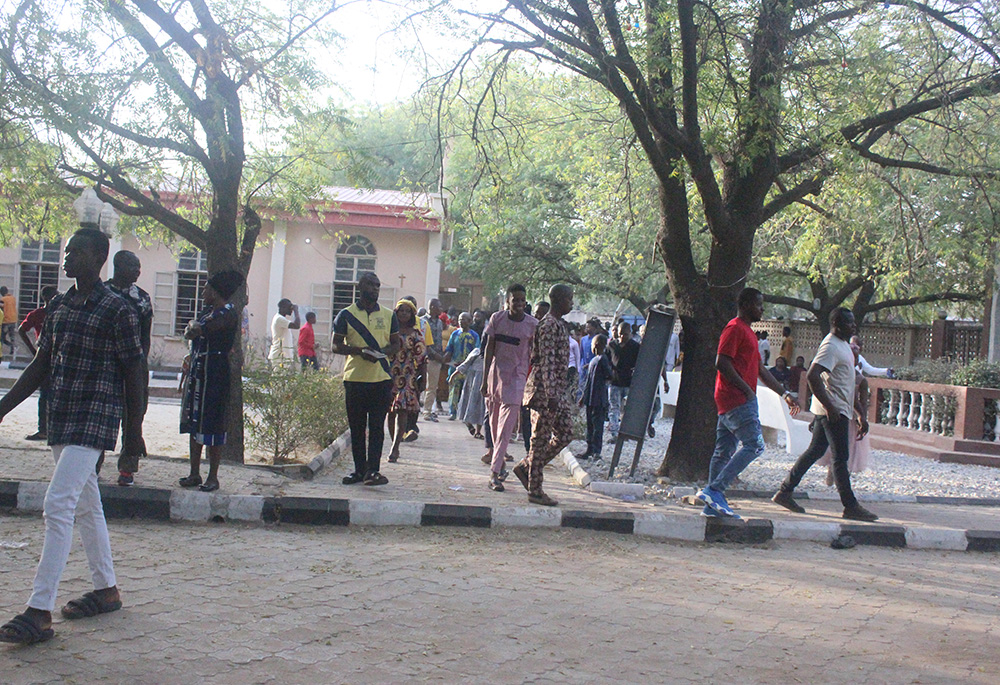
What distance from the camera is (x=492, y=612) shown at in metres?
4.53

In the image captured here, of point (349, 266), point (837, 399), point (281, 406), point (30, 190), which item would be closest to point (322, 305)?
point (349, 266)

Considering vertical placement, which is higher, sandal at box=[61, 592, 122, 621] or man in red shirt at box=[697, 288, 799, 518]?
man in red shirt at box=[697, 288, 799, 518]

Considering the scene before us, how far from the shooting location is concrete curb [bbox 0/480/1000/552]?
20.8 ft

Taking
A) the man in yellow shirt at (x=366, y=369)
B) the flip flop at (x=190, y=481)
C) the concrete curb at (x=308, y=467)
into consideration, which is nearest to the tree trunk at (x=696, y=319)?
the man in yellow shirt at (x=366, y=369)

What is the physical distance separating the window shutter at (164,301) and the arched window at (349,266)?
402 centimetres

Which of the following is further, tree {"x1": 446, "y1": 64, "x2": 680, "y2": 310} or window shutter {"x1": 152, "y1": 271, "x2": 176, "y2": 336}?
window shutter {"x1": 152, "y1": 271, "x2": 176, "y2": 336}

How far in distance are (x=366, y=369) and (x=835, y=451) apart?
13.1ft

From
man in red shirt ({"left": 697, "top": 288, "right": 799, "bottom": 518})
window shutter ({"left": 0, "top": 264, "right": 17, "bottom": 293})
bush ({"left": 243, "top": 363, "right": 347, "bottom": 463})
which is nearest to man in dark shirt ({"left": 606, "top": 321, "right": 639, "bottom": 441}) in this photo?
bush ({"left": 243, "top": 363, "right": 347, "bottom": 463})

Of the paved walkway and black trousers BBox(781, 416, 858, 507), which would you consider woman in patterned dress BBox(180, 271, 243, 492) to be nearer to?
the paved walkway

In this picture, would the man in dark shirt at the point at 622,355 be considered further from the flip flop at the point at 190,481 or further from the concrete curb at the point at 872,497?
the flip flop at the point at 190,481

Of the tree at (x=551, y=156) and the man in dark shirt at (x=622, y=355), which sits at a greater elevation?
the tree at (x=551, y=156)

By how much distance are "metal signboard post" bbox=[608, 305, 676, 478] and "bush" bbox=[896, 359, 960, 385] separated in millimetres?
6948

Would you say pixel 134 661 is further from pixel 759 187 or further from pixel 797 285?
pixel 797 285

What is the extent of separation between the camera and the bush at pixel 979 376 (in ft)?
42.4
